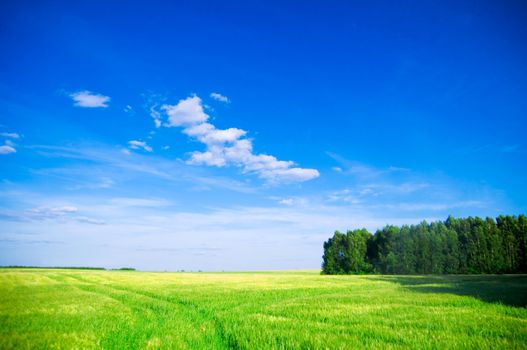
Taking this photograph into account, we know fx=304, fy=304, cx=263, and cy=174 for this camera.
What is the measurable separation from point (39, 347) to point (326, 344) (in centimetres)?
778

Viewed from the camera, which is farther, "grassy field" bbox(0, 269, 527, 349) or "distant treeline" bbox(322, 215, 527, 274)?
"distant treeline" bbox(322, 215, 527, 274)

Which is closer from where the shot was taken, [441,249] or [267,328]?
[267,328]

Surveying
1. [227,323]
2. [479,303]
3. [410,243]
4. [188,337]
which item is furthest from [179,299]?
[410,243]

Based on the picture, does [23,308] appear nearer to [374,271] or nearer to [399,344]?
[399,344]

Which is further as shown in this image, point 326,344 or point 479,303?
point 479,303

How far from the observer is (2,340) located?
28.8ft

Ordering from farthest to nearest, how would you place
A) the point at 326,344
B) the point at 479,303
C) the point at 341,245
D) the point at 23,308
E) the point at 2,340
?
the point at 341,245
the point at 479,303
the point at 23,308
the point at 2,340
the point at 326,344

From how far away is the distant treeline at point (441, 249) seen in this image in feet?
230

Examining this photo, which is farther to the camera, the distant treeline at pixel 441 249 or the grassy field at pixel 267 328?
the distant treeline at pixel 441 249

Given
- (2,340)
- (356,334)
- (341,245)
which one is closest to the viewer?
(2,340)

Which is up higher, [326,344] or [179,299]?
[326,344]

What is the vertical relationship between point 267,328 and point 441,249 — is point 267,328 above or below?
below

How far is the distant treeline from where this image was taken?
230 feet

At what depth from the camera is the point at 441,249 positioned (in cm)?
7475
